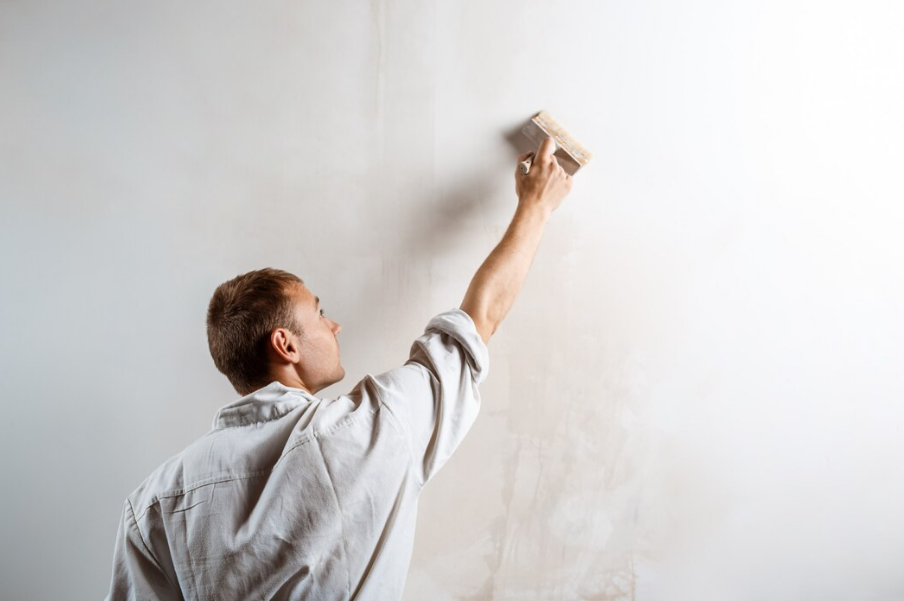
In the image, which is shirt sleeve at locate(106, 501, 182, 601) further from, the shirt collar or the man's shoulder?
the shirt collar

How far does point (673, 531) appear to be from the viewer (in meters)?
1.46

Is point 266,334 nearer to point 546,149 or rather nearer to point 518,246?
point 518,246

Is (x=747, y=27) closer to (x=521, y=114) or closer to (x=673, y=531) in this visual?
(x=521, y=114)

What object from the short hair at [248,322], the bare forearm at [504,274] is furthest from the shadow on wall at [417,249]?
the short hair at [248,322]

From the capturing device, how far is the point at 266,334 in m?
1.04

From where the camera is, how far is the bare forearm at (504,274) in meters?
1.12

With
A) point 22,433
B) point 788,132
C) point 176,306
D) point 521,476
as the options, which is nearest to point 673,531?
point 521,476

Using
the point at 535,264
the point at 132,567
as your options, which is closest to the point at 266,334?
the point at 132,567

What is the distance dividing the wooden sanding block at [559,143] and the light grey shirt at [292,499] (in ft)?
1.88

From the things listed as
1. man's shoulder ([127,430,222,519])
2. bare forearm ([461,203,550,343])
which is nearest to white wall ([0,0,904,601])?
bare forearm ([461,203,550,343])

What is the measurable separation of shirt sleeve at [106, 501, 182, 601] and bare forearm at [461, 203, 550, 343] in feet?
2.20

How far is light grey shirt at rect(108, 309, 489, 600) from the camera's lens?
899mm

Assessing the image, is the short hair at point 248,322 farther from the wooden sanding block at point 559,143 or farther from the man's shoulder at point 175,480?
the wooden sanding block at point 559,143

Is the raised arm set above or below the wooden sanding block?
below
